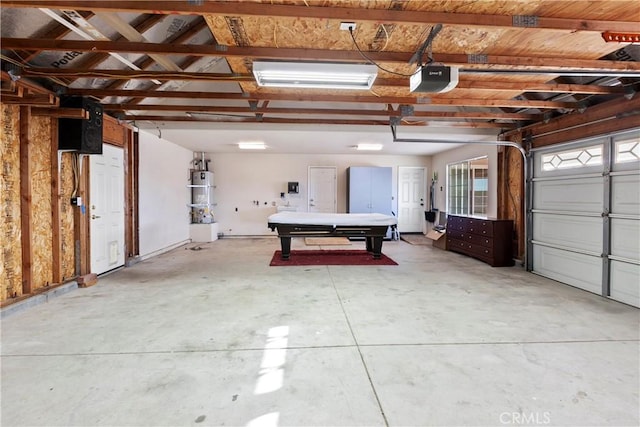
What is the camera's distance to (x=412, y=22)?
229cm

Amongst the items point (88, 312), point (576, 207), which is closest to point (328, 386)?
point (88, 312)

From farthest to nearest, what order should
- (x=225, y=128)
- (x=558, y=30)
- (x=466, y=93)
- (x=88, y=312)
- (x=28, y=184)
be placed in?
(x=225, y=128), (x=466, y=93), (x=28, y=184), (x=88, y=312), (x=558, y=30)

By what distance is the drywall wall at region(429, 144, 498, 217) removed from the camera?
628cm

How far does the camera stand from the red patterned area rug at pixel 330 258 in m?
5.66

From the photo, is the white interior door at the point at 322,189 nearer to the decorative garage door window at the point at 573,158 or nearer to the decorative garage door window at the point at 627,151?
the decorative garage door window at the point at 573,158

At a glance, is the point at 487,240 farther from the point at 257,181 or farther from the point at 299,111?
the point at 257,181

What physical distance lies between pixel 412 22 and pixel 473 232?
485 centimetres

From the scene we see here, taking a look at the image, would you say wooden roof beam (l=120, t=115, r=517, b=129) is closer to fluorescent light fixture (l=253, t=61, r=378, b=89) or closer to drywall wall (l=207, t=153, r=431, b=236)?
fluorescent light fixture (l=253, t=61, r=378, b=89)

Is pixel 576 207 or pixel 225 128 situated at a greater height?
pixel 225 128

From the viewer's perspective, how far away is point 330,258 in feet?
20.0

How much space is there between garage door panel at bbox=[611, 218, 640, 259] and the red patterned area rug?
299 centimetres

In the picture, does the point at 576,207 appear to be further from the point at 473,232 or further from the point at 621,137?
the point at 473,232

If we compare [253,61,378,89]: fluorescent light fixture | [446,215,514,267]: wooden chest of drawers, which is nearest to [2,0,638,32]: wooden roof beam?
[253,61,378,89]: fluorescent light fixture

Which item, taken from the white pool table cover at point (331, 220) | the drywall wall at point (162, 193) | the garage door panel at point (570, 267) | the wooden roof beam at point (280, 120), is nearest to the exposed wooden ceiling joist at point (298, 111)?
the wooden roof beam at point (280, 120)
